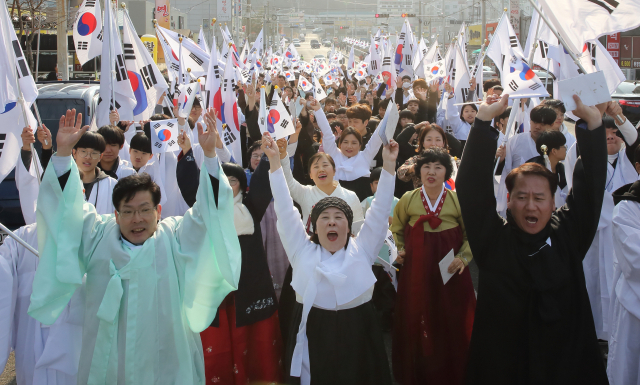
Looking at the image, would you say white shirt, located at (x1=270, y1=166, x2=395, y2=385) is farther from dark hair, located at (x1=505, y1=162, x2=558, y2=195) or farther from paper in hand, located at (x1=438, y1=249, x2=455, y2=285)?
dark hair, located at (x1=505, y1=162, x2=558, y2=195)

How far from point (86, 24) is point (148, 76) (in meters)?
0.91

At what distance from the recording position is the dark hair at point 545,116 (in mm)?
4914

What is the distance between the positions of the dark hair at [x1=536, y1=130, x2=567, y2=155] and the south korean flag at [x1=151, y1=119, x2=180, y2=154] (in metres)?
2.95

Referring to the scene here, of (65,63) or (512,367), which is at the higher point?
(65,63)

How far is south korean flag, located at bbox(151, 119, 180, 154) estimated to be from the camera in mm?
4648

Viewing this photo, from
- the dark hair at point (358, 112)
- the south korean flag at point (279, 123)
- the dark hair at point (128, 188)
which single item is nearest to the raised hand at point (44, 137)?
the dark hair at point (128, 188)

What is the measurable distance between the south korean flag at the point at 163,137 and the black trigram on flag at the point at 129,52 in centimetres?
151

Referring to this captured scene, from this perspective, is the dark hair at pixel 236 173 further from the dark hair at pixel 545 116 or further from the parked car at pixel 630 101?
the parked car at pixel 630 101

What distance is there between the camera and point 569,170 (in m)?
4.32

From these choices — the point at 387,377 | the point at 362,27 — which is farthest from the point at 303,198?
the point at 362,27

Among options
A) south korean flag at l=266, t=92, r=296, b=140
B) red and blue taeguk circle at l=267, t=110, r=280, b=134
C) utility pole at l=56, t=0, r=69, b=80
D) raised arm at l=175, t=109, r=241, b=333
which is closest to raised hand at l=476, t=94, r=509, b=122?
raised arm at l=175, t=109, r=241, b=333

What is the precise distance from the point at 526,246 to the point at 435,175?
3.82 ft

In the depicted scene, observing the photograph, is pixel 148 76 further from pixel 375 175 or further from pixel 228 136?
pixel 375 175

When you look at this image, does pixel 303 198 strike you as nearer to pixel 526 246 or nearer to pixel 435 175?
pixel 435 175
